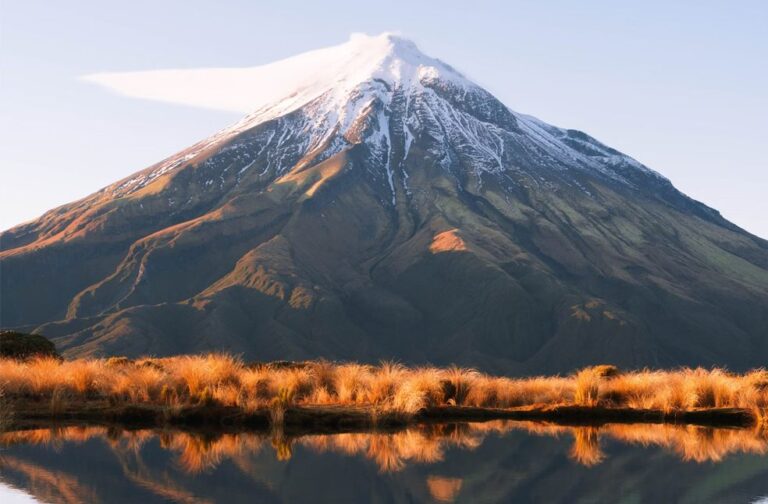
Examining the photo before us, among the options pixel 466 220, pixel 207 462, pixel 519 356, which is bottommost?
pixel 519 356

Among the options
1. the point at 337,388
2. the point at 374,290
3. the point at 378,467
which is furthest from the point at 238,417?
the point at 374,290

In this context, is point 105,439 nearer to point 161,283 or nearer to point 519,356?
point 519,356

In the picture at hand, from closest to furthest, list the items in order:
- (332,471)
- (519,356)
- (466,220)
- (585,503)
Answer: (585,503)
(332,471)
(519,356)
(466,220)

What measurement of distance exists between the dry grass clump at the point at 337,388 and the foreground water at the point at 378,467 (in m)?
3.33

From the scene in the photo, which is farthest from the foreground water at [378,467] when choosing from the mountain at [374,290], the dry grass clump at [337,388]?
the mountain at [374,290]

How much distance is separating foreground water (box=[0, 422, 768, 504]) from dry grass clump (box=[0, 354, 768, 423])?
333 centimetres

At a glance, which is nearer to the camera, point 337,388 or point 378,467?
point 378,467

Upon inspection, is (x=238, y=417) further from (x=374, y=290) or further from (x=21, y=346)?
(x=374, y=290)

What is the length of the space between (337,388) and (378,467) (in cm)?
1183

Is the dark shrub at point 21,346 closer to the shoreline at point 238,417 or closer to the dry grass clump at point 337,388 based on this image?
the dry grass clump at point 337,388

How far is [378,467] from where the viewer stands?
19375mm

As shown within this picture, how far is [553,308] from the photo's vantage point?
169m

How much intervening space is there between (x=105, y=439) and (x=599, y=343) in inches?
5491

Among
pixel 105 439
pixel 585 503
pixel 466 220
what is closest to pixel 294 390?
pixel 105 439
